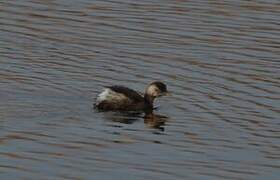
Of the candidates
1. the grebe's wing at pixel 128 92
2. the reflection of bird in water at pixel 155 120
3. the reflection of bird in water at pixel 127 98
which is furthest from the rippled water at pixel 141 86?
the grebe's wing at pixel 128 92

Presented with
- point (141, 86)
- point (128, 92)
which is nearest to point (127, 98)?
point (128, 92)

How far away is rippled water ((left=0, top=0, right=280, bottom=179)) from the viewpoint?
14.3 metres

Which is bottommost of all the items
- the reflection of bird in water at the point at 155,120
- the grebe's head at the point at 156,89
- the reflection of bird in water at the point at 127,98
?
the reflection of bird in water at the point at 155,120

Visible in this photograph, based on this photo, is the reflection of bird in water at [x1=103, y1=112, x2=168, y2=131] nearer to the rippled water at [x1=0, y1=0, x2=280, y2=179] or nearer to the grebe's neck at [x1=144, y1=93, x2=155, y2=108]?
the rippled water at [x1=0, y1=0, x2=280, y2=179]

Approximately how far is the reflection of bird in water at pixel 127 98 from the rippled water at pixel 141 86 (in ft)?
0.58

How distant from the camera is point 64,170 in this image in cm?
1370

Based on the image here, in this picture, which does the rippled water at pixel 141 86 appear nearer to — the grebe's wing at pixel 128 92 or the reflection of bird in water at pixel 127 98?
the reflection of bird in water at pixel 127 98

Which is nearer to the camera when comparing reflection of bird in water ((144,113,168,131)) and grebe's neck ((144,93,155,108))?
reflection of bird in water ((144,113,168,131))

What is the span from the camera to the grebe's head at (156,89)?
1798 cm

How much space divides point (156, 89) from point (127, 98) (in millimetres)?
558

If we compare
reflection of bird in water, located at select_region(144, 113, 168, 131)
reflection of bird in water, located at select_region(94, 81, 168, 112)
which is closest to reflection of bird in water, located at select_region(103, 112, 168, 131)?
reflection of bird in water, located at select_region(144, 113, 168, 131)

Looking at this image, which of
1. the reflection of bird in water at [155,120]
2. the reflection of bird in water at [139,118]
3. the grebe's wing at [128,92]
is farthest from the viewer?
the grebe's wing at [128,92]

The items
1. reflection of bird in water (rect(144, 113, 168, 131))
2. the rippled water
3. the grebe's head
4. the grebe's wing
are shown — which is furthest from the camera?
the grebe's head

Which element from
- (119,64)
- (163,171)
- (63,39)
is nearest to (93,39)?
(63,39)
